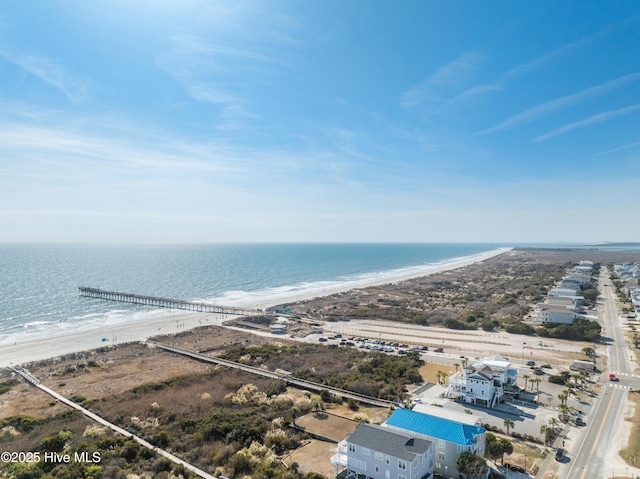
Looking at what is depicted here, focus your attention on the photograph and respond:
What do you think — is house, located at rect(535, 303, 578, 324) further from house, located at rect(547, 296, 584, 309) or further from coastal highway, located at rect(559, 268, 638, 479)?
coastal highway, located at rect(559, 268, 638, 479)

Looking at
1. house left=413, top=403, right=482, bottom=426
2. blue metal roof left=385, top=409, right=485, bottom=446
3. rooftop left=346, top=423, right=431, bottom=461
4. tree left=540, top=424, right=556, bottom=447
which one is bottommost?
tree left=540, top=424, right=556, bottom=447

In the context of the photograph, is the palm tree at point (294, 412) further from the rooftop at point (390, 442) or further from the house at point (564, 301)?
the house at point (564, 301)

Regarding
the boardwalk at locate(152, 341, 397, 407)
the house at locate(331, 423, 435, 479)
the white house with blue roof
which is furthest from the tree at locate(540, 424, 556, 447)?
the boardwalk at locate(152, 341, 397, 407)

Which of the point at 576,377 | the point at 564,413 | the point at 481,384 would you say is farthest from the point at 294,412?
the point at 576,377

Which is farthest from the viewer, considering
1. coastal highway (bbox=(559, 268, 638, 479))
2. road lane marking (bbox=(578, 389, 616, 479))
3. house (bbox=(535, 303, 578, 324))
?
house (bbox=(535, 303, 578, 324))

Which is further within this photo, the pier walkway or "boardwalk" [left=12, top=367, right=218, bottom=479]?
the pier walkway

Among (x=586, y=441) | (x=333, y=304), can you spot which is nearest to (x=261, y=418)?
(x=586, y=441)

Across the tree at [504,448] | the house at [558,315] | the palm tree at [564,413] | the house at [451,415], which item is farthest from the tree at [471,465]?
the house at [558,315]
